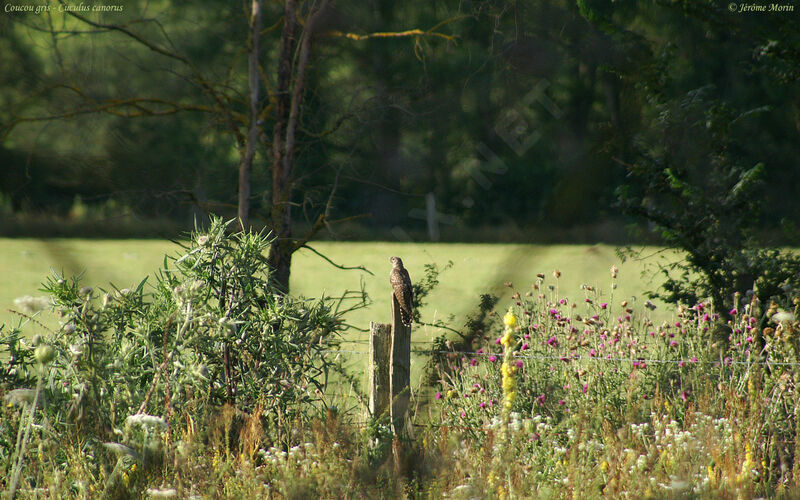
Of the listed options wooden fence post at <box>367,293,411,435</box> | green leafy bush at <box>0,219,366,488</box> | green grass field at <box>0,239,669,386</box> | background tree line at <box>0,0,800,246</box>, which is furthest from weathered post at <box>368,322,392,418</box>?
background tree line at <box>0,0,800,246</box>

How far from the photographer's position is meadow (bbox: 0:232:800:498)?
6.68 ft

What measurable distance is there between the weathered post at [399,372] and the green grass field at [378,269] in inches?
15.1

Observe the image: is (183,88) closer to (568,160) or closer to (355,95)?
(355,95)

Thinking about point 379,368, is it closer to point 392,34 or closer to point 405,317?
point 405,317

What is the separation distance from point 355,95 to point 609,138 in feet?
5.14

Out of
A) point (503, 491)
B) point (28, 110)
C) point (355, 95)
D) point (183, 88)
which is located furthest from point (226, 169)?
A: point (503, 491)

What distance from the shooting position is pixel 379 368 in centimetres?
262

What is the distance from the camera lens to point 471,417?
3248mm

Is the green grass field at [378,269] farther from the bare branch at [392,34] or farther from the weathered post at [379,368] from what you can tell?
the bare branch at [392,34]

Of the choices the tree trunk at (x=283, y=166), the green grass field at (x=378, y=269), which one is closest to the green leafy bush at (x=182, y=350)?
the green grass field at (x=378, y=269)

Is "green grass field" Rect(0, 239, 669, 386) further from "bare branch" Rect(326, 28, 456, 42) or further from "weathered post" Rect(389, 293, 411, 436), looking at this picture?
"bare branch" Rect(326, 28, 456, 42)

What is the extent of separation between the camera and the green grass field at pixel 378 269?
86.1 inches

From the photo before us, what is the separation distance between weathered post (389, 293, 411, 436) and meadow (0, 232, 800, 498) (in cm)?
7

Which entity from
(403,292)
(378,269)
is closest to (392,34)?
(403,292)
